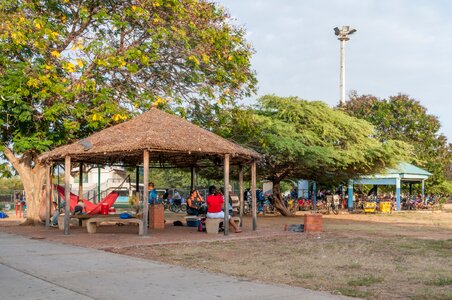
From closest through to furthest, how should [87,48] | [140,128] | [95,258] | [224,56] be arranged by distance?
[95,258] → [140,128] → [87,48] → [224,56]

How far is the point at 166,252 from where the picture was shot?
12398 mm

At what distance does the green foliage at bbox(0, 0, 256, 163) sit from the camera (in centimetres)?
1836

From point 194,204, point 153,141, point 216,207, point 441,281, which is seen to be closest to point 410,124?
point 194,204

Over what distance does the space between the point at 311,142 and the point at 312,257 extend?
15732 millimetres

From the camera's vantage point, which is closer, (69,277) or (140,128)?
(69,277)

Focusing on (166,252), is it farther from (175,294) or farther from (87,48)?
(87,48)

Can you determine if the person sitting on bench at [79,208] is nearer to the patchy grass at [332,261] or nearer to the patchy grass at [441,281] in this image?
the patchy grass at [332,261]

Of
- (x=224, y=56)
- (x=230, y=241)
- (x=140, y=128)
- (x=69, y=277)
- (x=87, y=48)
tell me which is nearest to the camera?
(x=69, y=277)

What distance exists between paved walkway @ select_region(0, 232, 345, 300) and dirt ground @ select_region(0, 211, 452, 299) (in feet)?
2.37

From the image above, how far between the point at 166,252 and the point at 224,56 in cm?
1056

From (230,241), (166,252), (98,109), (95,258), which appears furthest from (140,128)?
(95,258)

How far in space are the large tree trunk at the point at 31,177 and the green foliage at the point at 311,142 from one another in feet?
25.9

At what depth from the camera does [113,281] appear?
838cm

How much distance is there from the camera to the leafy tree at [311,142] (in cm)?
2567
